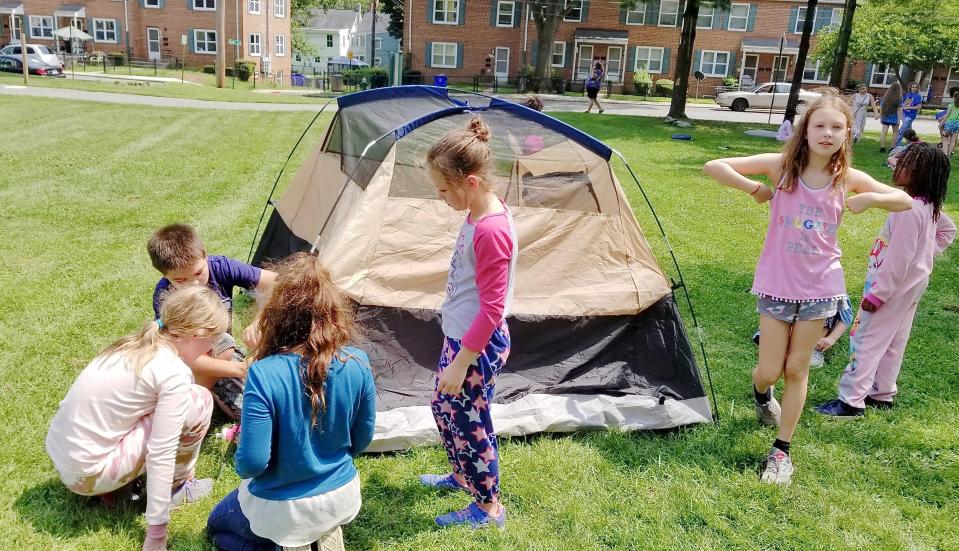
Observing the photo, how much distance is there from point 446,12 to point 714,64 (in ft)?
43.5

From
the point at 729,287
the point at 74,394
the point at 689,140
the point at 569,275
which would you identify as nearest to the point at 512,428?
the point at 569,275

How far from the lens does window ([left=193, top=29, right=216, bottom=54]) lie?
36353mm

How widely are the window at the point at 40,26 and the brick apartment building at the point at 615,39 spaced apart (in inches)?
801

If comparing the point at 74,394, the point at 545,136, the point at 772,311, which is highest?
the point at 545,136

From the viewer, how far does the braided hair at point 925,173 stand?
11.3ft

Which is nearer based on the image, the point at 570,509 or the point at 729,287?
the point at 570,509

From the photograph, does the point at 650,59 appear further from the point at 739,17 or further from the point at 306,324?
the point at 306,324

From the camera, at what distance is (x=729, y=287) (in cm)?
579

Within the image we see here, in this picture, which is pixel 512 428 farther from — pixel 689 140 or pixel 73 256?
pixel 689 140

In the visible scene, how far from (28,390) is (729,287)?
4.90 metres

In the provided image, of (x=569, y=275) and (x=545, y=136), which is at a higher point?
(x=545, y=136)

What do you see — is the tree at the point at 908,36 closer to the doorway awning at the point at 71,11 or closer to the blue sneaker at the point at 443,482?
the blue sneaker at the point at 443,482

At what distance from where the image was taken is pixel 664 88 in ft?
107

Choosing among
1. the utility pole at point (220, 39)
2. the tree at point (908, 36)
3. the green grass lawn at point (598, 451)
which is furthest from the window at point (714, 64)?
the green grass lawn at point (598, 451)
